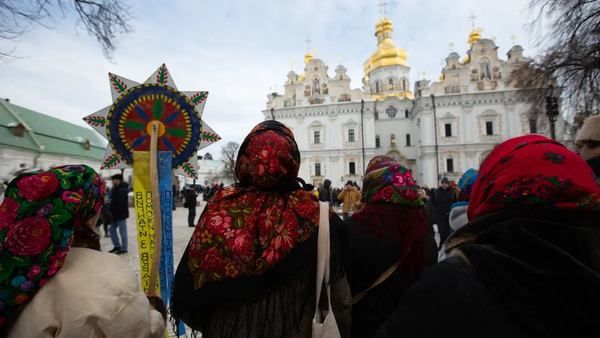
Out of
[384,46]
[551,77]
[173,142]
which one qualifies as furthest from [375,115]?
[173,142]

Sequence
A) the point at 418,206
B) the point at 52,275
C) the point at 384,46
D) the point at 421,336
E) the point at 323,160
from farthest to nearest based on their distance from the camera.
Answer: the point at 384,46
the point at 323,160
the point at 418,206
the point at 52,275
the point at 421,336

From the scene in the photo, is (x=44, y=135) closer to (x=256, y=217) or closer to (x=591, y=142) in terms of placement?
(x=256, y=217)

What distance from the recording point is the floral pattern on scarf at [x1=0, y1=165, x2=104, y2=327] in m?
1.21

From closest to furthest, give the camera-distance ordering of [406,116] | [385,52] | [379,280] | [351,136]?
[379,280] < [351,136] < [406,116] < [385,52]

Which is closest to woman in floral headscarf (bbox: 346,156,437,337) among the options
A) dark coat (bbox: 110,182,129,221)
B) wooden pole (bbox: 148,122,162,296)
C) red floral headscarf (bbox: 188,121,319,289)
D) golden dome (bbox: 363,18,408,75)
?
red floral headscarf (bbox: 188,121,319,289)

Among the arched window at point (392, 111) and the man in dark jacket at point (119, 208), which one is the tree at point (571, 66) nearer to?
the man in dark jacket at point (119, 208)

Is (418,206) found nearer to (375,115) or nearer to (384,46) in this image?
(375,115)

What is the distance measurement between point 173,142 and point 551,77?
14293 mm

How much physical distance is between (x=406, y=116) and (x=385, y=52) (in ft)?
A: 34.2

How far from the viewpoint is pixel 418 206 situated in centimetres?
217

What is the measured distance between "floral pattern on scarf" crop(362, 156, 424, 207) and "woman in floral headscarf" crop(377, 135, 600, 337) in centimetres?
112

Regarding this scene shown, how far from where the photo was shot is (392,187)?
215cm

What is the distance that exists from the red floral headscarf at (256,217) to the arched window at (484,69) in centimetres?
3903

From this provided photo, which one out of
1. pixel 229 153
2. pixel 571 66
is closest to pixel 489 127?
pixel 571 66
